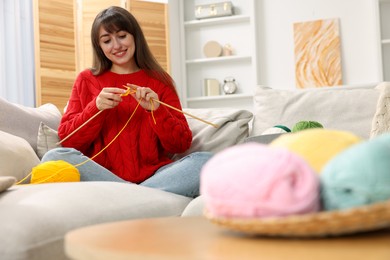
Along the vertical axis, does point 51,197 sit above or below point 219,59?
below

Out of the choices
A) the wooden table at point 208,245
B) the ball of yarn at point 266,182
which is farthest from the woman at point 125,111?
the ball of yarn at point 266,182

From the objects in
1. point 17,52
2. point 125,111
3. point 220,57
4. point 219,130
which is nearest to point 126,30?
point 125,111

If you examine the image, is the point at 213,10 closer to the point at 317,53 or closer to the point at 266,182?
the point at 317,53

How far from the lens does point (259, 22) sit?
17.5ft

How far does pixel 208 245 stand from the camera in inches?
25.7

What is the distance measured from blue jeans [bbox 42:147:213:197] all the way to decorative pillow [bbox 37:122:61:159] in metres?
0.19

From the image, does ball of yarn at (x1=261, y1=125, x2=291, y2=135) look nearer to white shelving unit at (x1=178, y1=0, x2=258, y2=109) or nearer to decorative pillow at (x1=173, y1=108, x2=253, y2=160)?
decorative pillow at (x1=173, y1=108, x2=253, y2=160)

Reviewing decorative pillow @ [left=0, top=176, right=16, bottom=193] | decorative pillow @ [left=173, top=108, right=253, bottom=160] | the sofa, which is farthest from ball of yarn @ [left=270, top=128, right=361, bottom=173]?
decorative pillow @ [left=173, top=108, right=253, bottom=160]

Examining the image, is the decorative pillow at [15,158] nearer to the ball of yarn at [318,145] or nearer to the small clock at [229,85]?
the ball of yarn at [318,145]

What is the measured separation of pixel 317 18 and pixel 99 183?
3971 mm

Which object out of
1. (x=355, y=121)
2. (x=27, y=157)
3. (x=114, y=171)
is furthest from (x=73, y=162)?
(x=355, y=121)

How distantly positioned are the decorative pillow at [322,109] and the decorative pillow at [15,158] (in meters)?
0.94

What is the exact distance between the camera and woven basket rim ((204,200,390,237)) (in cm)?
61

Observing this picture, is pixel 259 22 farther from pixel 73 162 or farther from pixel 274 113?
pixel 73 162
